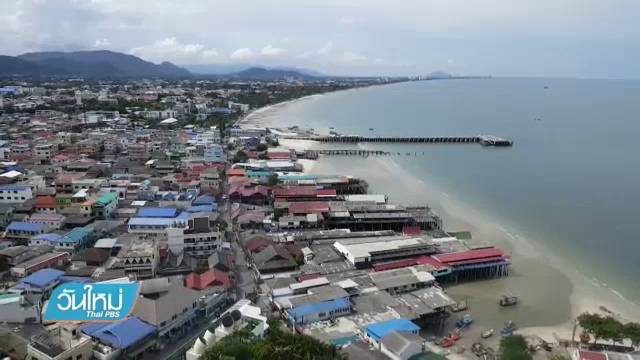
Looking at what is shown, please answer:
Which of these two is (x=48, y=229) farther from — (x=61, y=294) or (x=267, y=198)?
(x=267, y=198)

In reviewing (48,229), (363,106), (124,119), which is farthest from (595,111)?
(48,229)

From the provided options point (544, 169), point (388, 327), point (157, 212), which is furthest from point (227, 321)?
point (544, 169)

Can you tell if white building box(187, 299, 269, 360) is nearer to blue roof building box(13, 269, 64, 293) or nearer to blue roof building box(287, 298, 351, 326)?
blue roof building box(287, 298, 351, 326)

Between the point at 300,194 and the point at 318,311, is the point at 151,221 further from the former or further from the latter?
the point at 318,311

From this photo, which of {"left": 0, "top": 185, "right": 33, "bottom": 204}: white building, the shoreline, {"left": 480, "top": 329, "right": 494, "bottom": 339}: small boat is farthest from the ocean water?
{"left": 0, "top": 185, "right": 33, "bottom": 204}: white building

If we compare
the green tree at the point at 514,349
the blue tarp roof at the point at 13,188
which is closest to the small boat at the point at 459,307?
the green tree at the point at 514,349

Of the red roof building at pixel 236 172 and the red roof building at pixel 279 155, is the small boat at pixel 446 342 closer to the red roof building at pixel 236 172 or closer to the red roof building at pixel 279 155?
the red roof building at pixel 236 172

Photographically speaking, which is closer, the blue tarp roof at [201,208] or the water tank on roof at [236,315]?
the water tank on roof at [236,315]
